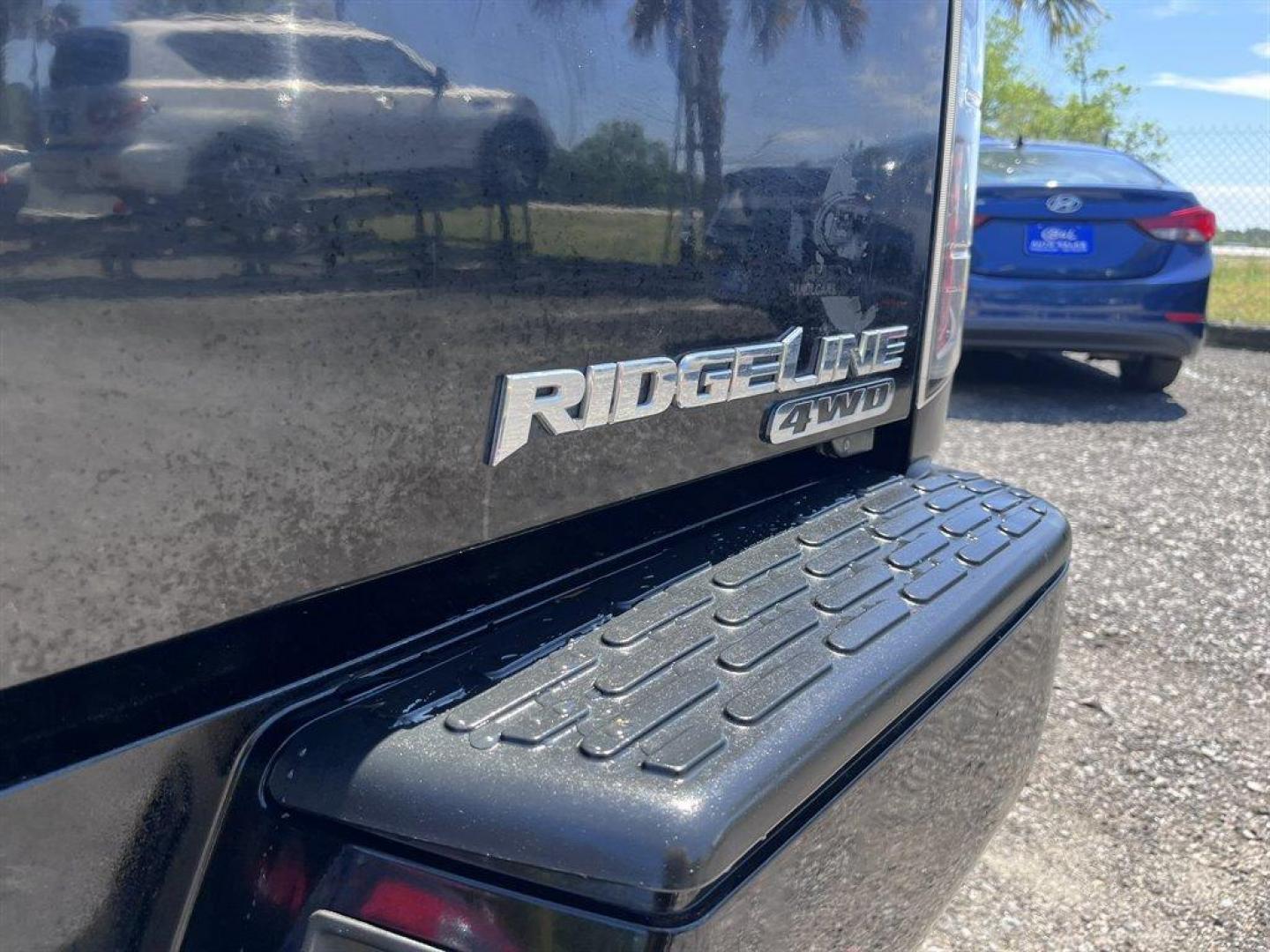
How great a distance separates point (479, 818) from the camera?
2.91 ft

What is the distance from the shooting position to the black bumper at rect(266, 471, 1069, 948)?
0.88 m

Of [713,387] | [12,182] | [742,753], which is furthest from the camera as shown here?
[713,387]

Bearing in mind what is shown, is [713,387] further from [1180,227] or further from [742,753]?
[1180,227]

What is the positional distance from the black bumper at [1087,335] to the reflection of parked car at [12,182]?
5796mm

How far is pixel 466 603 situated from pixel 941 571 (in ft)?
1.91

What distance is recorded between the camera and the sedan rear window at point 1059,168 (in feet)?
20.2

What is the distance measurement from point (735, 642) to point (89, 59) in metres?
0.73

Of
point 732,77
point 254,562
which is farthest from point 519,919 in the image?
point 732,77

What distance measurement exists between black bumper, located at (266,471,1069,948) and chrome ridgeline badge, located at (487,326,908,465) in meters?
0.16

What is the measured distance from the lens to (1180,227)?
19.8ft

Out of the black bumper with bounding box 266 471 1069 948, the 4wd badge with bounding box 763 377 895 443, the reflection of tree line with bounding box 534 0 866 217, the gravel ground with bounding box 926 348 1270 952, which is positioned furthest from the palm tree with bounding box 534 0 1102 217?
the gravel ground with bounding box 926 348 1270 952

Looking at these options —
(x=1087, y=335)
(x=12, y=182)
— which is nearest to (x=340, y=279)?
(x=12, y=182)

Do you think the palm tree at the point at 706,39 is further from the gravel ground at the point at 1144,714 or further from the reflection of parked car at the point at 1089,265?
the reflection of parked car at the point at 1089,265

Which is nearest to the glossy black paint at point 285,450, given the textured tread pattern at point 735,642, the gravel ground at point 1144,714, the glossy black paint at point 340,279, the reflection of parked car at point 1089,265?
the glossy black paint at point 340,279
